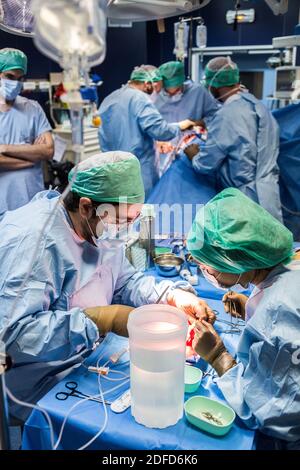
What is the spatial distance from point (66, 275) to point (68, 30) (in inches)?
32.7

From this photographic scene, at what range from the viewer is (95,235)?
1490mm

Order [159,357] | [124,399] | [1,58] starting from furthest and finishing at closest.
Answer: [1,58] < [124,399] < [159,357]

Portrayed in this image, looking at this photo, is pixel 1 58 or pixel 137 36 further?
pixel 137 36

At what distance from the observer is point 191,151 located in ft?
10.6

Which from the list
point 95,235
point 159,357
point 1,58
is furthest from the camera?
point 1,58

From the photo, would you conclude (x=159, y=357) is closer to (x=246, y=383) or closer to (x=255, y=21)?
(x=246, y=383)

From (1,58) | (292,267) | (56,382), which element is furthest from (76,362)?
(1,58)

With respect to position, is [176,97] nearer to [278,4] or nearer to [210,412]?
[278,4]

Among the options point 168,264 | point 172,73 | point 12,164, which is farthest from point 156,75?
point 168,264

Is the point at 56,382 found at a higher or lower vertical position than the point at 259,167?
lower

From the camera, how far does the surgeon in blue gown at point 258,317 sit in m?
1.09

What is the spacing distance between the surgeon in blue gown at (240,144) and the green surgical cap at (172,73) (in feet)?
2.38
